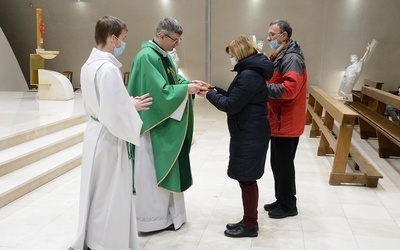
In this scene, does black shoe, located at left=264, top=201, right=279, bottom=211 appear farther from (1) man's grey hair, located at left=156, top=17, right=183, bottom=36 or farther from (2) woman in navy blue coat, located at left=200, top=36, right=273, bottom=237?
(1) man's grey hair, located at left=156, top=17, right=183, bottom=36

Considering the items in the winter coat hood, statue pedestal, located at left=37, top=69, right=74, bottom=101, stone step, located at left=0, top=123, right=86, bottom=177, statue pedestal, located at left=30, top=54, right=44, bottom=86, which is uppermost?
the winter coat hood

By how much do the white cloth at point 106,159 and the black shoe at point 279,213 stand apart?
1210 millimetres

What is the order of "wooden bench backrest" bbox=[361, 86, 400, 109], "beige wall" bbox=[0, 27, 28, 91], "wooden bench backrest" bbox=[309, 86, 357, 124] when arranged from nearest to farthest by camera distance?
"wooden bench backrest" bbox=[309, 86, 357, 124]
"wooden bench backrest" bbox=[361, 86, 400, 109]
"beige wall" bbox=[0, 27, 28, 91]

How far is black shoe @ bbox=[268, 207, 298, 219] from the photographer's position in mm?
3158

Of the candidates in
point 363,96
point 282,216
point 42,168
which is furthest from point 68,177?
point 363,96

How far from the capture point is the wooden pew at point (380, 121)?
15.3 feet

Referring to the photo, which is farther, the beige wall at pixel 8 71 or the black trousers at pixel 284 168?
the beige wall at pixel 8 71

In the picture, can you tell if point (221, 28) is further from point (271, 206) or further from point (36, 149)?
point (271, 206)

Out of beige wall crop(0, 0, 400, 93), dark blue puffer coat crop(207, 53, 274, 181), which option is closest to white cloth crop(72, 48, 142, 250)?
dark blue puffer coat crop(207, 53, 274, 181)

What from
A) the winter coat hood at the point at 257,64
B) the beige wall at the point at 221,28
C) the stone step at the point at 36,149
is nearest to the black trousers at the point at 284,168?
the winter coat hood at the point at 257,64

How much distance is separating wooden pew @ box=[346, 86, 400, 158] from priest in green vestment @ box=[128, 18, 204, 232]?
2510 mm

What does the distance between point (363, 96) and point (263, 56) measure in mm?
4737

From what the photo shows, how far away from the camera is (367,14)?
31.7ft

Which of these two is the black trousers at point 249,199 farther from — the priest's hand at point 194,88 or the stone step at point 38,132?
the stone step at point 38,132
